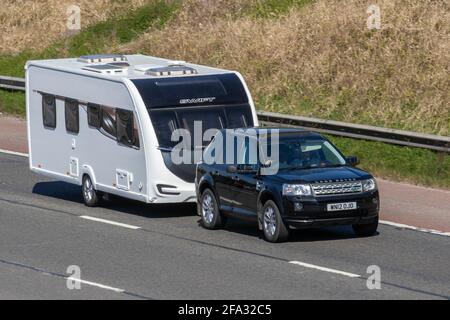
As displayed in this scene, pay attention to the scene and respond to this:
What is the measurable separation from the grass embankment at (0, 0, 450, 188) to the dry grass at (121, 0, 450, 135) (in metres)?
0.03

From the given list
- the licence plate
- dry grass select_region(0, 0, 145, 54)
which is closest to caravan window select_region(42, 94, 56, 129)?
the licence plate

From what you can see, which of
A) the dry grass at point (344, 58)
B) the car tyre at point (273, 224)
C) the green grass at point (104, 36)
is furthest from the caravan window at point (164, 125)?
the green grass at point (104, 36)

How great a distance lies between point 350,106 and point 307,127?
170 cm

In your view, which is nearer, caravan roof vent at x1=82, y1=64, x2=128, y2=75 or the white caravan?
the white caravan

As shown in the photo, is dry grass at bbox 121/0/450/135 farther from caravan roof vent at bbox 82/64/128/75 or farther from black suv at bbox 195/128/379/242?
caravan roof vent at bbox 82/64/128/75

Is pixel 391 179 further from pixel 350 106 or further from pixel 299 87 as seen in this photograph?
pixel 299 87

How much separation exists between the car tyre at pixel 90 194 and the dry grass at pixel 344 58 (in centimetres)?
721

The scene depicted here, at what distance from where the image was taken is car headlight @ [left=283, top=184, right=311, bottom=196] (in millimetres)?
19281

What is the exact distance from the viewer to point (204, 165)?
21.5 m

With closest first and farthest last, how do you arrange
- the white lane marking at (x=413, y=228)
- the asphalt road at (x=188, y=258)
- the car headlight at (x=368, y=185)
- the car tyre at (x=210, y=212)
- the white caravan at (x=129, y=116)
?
1. the asphalt road at (x=188, y=258)
2. the car headlight at (x=368, y=185)
3. the white lane marking at (x=413, y=228)
4. the car tyre at (x=210, y=212)
5. the white caravan at (x=129, y=116)

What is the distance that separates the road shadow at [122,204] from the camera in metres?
23.1

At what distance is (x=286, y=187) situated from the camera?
19.3m

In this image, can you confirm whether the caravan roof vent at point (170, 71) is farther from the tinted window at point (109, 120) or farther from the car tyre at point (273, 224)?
the car tyre at point (273, 224)

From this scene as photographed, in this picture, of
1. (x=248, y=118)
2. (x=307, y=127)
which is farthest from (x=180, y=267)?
(x=307, y=127)
